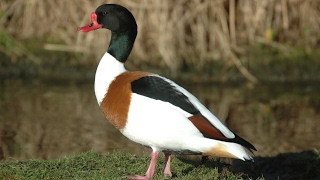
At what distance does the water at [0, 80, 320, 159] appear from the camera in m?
7.54

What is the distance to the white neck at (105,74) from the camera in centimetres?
567

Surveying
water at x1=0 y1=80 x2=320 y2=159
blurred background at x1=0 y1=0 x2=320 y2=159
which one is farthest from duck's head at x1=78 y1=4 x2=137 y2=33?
blurred background at x1=0 y1=0 x2=320 y2=159

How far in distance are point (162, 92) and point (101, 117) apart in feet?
11.2

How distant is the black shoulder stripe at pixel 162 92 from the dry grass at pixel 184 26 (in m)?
4.40

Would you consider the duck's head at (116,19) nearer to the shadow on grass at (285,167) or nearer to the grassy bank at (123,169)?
the grassy bank at (123,169)

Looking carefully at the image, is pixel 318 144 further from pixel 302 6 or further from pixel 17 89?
pixel 17 89

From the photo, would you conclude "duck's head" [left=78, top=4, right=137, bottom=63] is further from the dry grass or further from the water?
the dry grass

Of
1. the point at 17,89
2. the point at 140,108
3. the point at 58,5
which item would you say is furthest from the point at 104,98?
the point at 58,5

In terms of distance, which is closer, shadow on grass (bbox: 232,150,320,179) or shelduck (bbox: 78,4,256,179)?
shelduck (bbox: 78,4,256,179)

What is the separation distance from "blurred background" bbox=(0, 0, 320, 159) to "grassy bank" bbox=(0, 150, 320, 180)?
2.23 meters

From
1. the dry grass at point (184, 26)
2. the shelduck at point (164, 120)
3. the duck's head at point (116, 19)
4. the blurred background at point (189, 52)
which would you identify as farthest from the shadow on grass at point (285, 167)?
the dry grass at point (184, 26)

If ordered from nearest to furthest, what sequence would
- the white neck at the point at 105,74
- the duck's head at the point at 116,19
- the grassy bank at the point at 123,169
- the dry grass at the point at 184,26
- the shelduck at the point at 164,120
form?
the shelduck at the point at 164,120
the grassy bank at the point at 123,169
the white neck at the point at 105,74
the duck's head at the point at 116,19
the dry grass at the point at 184,26

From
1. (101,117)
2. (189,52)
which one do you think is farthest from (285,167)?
(189,52)

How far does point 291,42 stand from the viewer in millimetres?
10562
